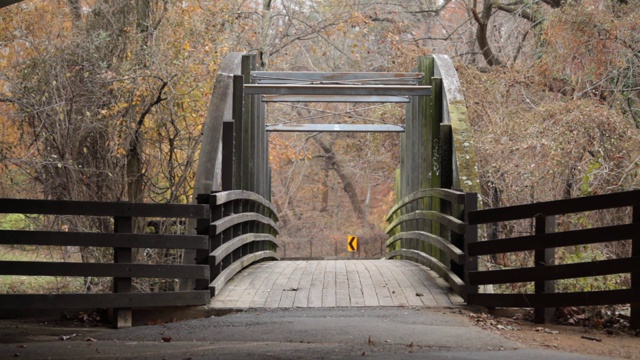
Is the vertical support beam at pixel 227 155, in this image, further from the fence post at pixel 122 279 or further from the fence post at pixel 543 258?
the fence post at pixel 543 258

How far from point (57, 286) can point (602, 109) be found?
9.41 meters

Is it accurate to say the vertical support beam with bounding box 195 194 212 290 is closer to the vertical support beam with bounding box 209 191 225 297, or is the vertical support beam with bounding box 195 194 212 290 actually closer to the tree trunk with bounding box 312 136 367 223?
the vertical support beam with bounding box 209 191 225 297

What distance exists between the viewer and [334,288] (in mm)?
10117

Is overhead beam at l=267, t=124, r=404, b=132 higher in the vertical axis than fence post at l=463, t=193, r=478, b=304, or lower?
higher

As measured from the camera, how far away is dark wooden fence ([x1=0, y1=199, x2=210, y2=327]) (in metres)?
8.18

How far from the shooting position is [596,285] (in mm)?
10219

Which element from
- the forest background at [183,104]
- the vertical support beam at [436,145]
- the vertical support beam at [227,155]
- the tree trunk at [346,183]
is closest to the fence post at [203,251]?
the vertical support beam at [227,155]

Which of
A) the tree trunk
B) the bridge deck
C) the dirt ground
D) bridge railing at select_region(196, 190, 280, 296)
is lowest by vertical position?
the tree trunk

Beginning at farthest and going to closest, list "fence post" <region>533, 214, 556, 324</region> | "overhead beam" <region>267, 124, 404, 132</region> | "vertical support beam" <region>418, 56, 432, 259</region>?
"overhead beam" <region>267, 124, 404, 132</region>, "vertical support beam" <region>418, 56, 432, 259</region>, "fence post" <region>533, 214, 556, 324</region>

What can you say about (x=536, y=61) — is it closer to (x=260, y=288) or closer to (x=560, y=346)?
(x=260, y=288)

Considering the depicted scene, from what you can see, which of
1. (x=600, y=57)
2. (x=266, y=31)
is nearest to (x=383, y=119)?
(x=266, y=31)

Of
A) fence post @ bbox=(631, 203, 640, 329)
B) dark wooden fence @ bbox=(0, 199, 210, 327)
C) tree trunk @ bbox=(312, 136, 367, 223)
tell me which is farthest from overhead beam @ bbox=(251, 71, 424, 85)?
tree trunk @ bbox=(312, 136, 367, 223)

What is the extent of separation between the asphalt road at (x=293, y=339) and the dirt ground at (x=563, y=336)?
20cm

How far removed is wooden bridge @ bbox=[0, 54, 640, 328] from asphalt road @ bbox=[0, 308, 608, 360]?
429 millimetres
